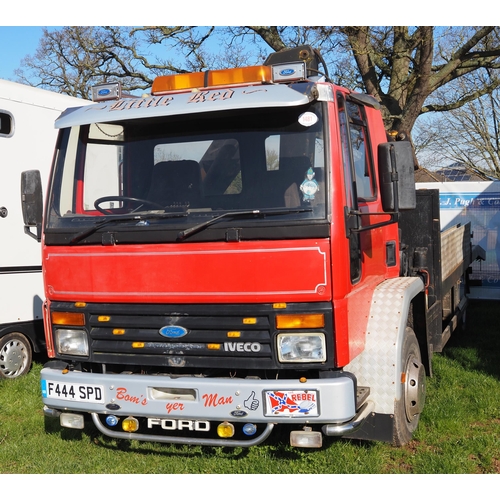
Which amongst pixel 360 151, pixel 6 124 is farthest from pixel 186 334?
pixel 6 124

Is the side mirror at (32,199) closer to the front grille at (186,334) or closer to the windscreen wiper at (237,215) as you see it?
the front grille at (186,334)

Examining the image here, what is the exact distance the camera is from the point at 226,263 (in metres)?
4.03

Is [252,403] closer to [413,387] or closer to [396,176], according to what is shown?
[413,387]

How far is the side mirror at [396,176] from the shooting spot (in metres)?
4.19

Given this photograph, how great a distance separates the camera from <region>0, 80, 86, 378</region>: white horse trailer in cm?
712

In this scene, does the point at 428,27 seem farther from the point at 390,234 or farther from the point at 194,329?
the point at 194,329

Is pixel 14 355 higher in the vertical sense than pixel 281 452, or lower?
higher

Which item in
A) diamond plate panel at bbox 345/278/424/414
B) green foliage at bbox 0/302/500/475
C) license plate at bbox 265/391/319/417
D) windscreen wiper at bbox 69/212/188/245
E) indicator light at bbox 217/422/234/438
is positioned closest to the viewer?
license plate at bbox 265/391/319/417

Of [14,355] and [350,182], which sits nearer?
[350,182]

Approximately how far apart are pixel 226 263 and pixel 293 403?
3.07 ft

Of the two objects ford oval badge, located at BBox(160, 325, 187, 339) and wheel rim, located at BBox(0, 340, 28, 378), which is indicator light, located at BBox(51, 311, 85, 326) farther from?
wheel rim, located at BBox(0, 340, 28, 378)

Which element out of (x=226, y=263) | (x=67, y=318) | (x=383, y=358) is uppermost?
(x=226, y=263)

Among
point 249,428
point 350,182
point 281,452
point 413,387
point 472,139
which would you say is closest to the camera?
point 249,428

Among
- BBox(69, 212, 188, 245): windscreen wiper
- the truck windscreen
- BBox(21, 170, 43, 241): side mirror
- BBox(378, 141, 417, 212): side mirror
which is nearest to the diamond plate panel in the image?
BBox(378, 141, 417, 212): side mirror
